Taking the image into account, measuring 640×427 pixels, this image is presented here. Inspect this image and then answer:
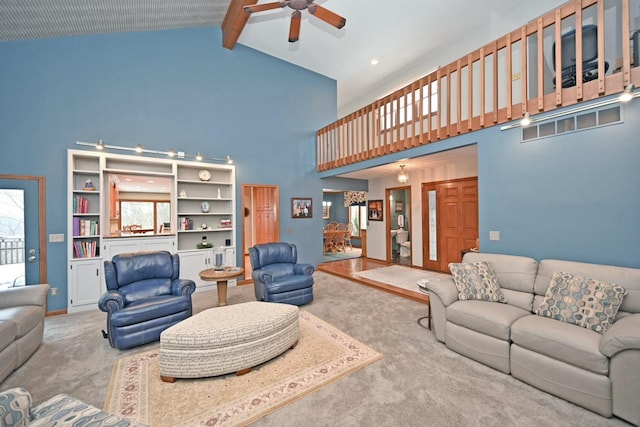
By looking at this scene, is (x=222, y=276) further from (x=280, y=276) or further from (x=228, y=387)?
(x=228, y=387)

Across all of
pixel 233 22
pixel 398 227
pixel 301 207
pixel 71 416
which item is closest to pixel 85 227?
pixel 71 416

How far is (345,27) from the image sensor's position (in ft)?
16.8

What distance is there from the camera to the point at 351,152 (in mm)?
5590

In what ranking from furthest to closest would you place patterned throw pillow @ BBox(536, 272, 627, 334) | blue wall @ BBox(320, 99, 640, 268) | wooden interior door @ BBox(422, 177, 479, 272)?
1. wooden interior door @ BBox(422, 177, 479, 272)
2. blue wall @ BBox(320, 99, 640, 268)
3. patterned throw pillow @ BBox(536, 272, 627, 334)

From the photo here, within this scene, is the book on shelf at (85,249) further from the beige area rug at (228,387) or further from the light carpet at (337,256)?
the light carpet at (337,256)

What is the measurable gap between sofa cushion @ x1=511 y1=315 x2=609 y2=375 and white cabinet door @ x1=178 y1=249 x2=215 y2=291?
4666 millimetres

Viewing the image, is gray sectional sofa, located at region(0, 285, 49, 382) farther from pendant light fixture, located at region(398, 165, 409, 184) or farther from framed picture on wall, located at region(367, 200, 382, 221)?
framed picture on wall, located at region(367, 200, 382, 221)

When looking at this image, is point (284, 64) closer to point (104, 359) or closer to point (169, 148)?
point (169, 148)

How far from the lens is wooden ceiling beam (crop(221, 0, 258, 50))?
438 centimetres

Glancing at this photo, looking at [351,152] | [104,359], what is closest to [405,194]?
[351,152]

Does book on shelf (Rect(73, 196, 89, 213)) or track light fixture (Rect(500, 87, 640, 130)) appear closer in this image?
track light fixture (Rect(500, 87, 640, 130))

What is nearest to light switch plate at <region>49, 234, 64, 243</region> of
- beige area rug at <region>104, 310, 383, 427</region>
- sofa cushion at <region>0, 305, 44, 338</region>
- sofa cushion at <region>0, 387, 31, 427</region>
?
sofa cushion at <region>0, 305, 44, 338</region>

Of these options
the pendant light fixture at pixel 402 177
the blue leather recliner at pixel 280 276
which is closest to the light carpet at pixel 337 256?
the blue leather recliner at pixel 280 276

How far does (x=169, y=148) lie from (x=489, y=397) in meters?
A: 5.67
